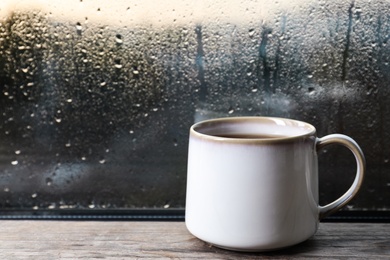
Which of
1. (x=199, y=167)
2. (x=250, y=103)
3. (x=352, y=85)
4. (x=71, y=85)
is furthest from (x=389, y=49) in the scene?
(x=71, y=85)

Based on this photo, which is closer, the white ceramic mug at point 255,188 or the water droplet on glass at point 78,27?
the white ceramic mug at point 255,188

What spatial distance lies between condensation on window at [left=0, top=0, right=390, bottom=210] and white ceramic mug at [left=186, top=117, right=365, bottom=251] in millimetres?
143

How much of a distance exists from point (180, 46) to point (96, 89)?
133mm

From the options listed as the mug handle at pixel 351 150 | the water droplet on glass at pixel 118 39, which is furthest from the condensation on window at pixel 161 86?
the mug handle at pixel 351 150

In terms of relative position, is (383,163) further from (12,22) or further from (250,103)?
(12,22)

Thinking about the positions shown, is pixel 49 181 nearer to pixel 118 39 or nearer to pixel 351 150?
pixel 118 39

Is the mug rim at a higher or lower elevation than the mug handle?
higher

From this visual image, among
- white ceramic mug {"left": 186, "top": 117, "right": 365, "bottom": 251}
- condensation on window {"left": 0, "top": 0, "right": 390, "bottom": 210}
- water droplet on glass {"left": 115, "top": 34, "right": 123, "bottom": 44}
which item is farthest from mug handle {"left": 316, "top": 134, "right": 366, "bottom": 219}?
water droplet on glass {"left": 115, "top": 34, "right": 123, "bottom": 44}

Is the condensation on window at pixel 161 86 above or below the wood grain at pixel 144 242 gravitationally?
above

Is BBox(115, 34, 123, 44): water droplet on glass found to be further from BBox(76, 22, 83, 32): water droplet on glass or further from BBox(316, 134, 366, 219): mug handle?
BBox(316, 134, 366, 219): mug handle

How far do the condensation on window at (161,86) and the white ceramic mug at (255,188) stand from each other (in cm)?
14

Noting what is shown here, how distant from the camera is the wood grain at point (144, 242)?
1.86ft

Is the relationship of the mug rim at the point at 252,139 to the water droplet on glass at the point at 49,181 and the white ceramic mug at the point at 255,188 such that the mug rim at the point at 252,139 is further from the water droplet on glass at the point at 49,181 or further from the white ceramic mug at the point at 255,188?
the water droplet on glass at the point at 49,181

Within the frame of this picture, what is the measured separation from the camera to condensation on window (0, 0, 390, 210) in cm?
69
